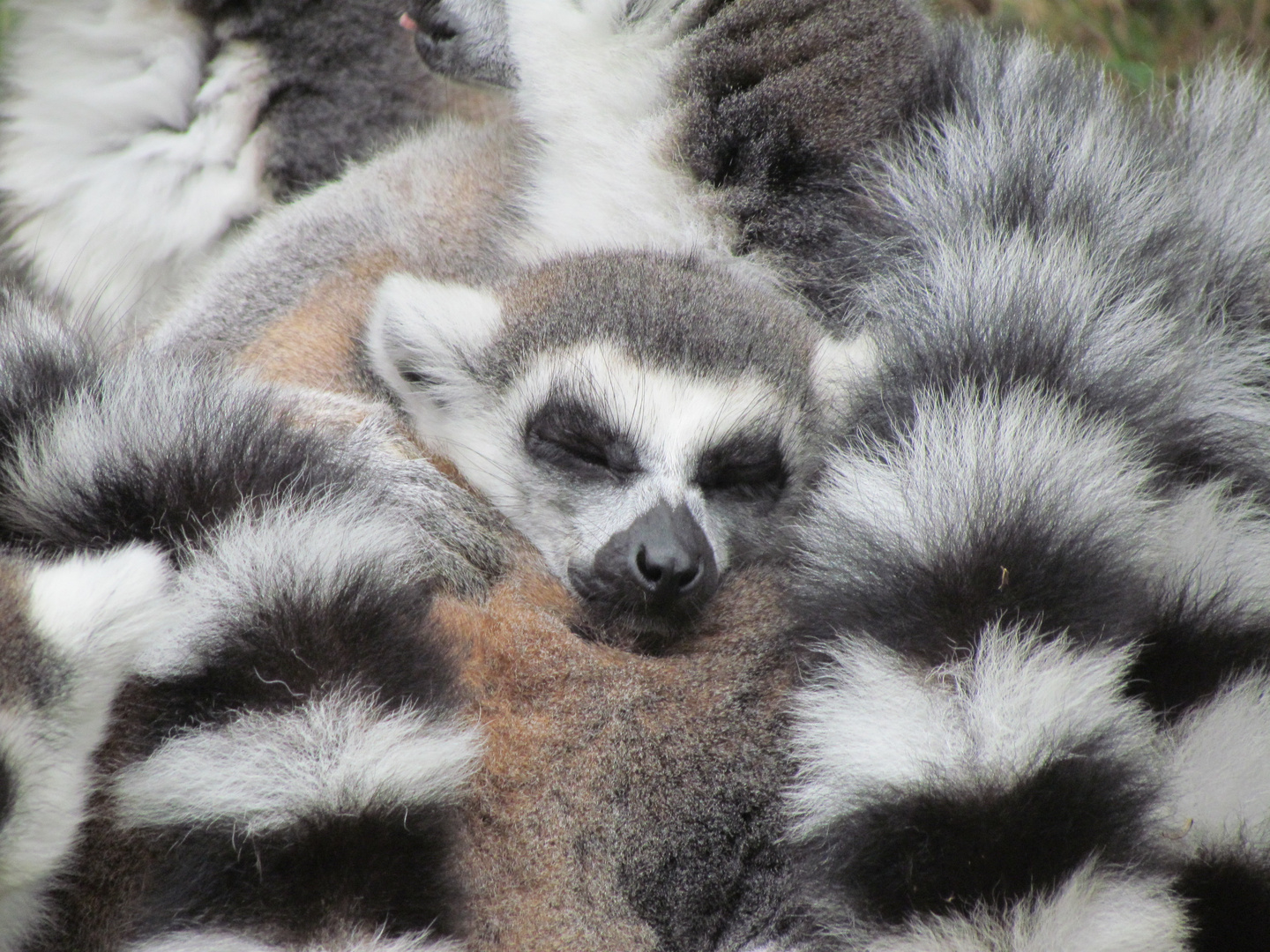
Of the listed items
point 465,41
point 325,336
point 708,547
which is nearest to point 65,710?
point 708,547

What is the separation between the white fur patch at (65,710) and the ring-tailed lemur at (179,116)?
92.5 inches

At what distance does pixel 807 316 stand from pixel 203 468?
1475mm

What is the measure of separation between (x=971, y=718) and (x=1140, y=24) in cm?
311

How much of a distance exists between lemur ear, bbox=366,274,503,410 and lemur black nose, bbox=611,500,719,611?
0.70 meters

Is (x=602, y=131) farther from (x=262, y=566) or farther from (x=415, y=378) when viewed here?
(x=262, y=566)

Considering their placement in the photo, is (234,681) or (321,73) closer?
(234,681)

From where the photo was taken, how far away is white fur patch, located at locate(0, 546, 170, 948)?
62.4 inches

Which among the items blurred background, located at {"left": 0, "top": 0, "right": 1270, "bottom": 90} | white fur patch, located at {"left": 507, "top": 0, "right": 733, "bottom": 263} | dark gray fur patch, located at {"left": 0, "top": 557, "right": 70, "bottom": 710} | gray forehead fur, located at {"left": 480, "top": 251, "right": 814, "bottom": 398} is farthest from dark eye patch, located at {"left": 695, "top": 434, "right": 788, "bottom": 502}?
blurred background, located at {"left": 0, "top": 0, "right": 1270, "bottom": 90}

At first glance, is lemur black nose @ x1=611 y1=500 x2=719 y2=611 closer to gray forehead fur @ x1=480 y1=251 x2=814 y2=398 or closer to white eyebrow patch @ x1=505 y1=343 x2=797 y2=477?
white eyebrow patch @ x1=505 y1=343 x2=797 y2=477

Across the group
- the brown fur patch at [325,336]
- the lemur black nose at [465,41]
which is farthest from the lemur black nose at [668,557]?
the lemur black nose at [465,41]

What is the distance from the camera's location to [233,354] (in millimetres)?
3104

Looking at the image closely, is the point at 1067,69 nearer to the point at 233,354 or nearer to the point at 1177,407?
the point at 1177,407

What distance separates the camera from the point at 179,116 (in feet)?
12.8

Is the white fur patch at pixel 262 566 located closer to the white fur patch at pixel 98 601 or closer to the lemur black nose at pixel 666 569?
the white fur patch at pixel 98 601
